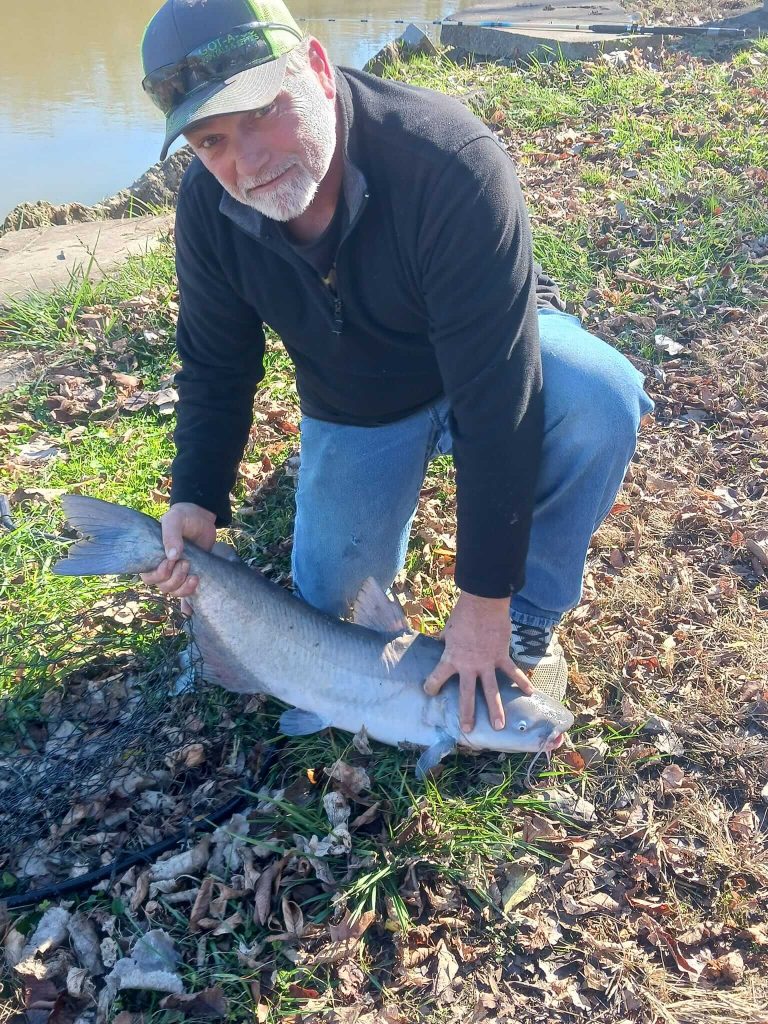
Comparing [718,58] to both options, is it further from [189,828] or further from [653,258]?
[189,828]

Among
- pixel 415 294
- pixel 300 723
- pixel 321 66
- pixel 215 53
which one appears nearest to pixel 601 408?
pixel 415 294

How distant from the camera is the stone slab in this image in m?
5.98

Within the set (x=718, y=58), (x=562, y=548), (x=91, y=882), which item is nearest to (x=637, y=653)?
(x=562, y=548)

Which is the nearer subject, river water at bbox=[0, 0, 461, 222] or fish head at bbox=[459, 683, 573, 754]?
fish head at bbox=[459, 683, 573, 754]

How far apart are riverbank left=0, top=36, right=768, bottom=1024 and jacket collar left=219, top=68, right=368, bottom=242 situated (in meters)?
1.68

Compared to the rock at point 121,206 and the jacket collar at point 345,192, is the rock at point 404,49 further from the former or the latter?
the jacket collar at point 345,192

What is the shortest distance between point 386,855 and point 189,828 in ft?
2.24

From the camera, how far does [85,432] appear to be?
4.77 m

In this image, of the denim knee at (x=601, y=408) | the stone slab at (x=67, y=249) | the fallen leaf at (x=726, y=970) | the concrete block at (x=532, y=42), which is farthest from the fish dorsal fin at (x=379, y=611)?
the concrete block at (x=532, y=42)

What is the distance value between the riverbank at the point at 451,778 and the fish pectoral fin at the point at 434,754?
2.6 inches

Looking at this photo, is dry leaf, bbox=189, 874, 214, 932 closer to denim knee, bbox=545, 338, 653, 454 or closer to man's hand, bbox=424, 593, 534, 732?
man's hand, bbox=424, 593, 534, 732

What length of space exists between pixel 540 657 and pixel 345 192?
5.91ft

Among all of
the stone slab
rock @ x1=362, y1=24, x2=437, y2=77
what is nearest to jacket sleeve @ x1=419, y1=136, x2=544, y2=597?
the stone slab

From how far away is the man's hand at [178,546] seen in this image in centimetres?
305
